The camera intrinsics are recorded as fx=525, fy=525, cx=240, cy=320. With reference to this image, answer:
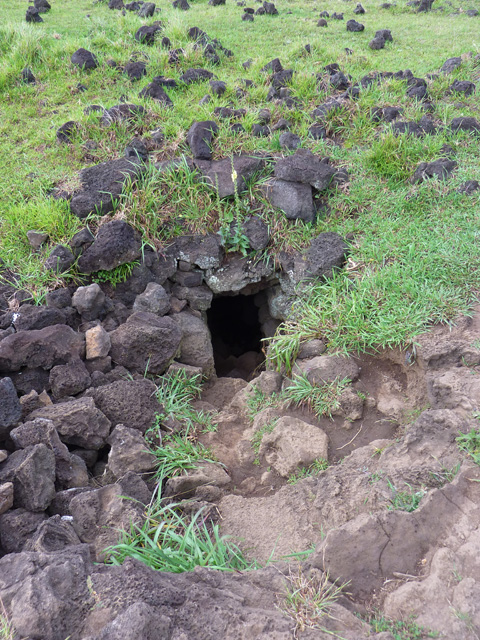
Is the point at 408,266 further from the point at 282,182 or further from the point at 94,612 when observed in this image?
the point at 94,612

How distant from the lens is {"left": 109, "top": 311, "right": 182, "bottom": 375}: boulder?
3.62 meters

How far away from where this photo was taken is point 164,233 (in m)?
4.44

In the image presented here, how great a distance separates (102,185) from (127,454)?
2.50 metres

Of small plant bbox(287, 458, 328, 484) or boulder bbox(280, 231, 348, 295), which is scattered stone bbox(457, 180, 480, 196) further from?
small plant bbox(287, 458, 328, 484)

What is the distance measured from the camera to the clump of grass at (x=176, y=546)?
2258 millimetres

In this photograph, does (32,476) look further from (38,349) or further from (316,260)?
(316,260)

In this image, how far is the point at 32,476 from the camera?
2535 millimetres

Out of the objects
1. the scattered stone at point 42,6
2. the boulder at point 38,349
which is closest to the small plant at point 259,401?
the boulder at point 38,349

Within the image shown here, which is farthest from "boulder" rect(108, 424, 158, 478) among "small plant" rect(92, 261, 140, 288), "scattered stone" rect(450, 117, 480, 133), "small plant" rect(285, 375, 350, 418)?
"scattered stone" rect(450, 117, 480, 133)

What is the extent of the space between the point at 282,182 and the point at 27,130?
2.90 m

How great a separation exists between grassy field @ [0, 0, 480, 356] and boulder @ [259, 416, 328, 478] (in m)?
0.62

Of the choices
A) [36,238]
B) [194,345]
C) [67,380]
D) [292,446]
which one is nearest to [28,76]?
[36,238]

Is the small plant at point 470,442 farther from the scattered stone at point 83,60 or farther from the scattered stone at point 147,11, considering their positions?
the scattered stone at point 147,11

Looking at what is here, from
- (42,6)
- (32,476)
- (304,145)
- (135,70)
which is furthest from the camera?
(42,6)
